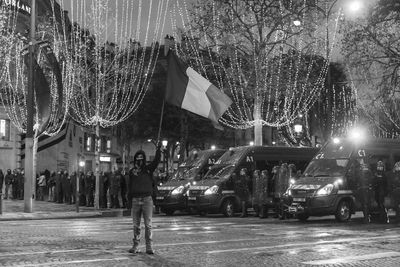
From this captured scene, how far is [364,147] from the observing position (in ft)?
68.3

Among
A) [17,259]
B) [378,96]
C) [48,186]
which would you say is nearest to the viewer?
[17,259]

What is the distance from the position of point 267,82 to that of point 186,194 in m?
12.3

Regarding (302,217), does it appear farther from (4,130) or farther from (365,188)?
(4,130)

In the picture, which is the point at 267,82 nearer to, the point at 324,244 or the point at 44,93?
the point at 44,93

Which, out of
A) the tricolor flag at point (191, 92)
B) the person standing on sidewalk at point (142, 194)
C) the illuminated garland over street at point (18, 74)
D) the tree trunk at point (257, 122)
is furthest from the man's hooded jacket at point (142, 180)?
the illuminated garland over street at point (18, 74)

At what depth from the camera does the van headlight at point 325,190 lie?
1928 cm

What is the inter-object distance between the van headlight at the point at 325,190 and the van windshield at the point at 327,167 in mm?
730

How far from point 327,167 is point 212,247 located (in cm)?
939

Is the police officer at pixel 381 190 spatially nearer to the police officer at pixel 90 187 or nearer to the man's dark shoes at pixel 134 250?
the man's dark shoes at pixel 134 250

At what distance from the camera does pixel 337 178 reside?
1969 cm

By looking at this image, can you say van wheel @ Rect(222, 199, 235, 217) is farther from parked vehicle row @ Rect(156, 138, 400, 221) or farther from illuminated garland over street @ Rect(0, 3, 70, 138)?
illuminated garland over street @ Rect(0, 3, 70, 138)

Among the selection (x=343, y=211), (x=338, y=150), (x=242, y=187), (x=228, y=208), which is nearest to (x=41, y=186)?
(x=228, y=208)

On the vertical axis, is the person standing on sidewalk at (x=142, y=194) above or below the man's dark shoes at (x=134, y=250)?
above

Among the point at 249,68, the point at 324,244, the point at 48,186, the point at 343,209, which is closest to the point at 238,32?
the point at 249,68
